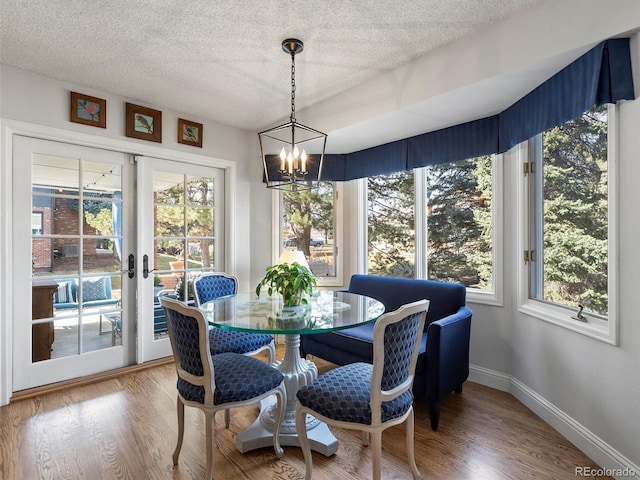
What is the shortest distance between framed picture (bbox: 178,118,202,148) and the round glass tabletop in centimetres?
187

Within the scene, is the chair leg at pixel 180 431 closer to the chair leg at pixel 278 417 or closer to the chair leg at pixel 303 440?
the chair leg at pixel 278 417

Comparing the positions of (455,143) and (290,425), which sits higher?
(455,143)

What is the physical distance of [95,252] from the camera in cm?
296

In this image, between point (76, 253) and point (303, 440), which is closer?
point (303, 440)

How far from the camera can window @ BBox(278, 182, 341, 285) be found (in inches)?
153

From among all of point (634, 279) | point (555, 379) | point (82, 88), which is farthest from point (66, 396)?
point (634, 279)

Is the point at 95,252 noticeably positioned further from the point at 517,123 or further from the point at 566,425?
the point at 566,425

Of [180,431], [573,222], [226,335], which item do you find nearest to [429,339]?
[573,222]

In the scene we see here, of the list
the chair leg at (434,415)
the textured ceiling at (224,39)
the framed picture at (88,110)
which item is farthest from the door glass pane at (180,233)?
the chair leg at (434,415)

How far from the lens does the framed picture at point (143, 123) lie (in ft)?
10.0

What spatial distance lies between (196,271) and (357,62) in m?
2.56

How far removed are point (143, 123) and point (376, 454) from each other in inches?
129

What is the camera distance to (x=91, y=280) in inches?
116

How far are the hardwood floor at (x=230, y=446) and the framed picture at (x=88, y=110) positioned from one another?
2251mm
